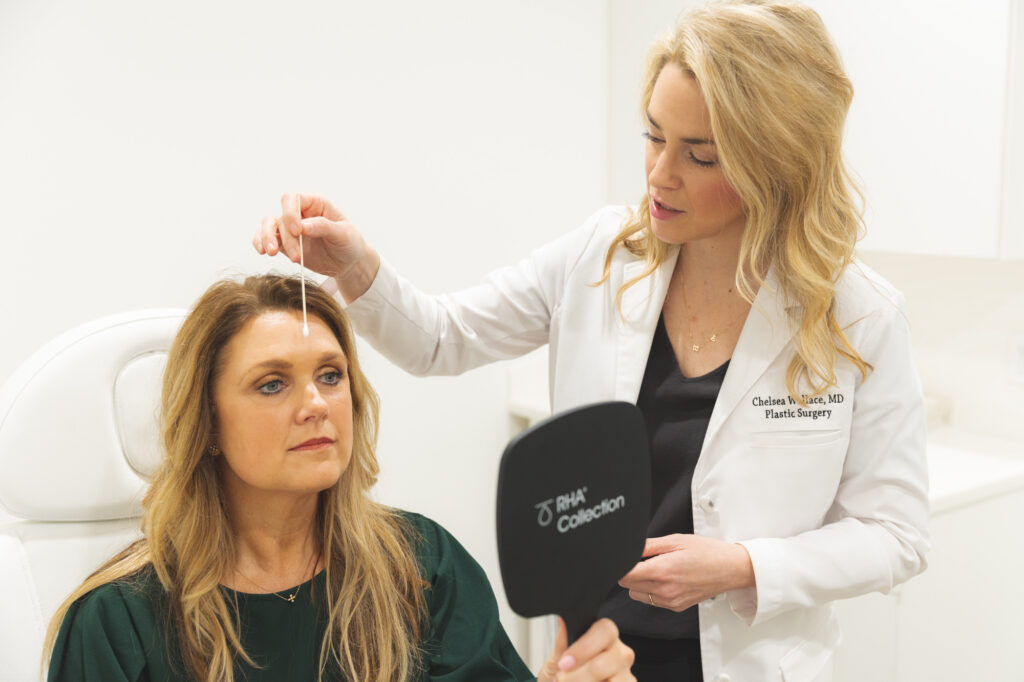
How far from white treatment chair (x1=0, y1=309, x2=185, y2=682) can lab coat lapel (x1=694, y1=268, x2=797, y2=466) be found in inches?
30.6

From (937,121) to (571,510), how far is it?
5.18 ft

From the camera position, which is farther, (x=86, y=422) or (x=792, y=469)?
(x=86, y=422)

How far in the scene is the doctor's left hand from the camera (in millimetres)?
1139

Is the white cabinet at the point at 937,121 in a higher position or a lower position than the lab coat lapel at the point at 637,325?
higher

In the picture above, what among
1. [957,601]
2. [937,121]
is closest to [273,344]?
[937,121]

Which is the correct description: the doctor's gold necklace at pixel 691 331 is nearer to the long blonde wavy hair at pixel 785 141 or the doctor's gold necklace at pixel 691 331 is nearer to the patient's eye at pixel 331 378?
the long blonde wavy hair at pixel 785 141

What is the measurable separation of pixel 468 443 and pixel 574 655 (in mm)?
1807

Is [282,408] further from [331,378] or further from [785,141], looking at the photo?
[785,141]

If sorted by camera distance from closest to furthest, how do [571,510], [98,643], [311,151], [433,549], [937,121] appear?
[571,510] → [98,643] → [433,549] → [937,121] → [311,151]

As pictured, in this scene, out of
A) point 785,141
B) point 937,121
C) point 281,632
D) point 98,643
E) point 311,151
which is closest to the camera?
point 785,141

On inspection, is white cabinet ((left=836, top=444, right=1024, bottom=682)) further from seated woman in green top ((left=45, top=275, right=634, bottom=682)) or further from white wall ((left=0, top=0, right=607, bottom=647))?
white wall ((left=0, top=0, right=607, bottom=647))

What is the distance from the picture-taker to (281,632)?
4.42ft

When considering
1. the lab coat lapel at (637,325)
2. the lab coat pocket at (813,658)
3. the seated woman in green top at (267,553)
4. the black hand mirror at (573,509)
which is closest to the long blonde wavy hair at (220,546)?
the seated woman in green top at (267,553)

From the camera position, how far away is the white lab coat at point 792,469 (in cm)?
124
